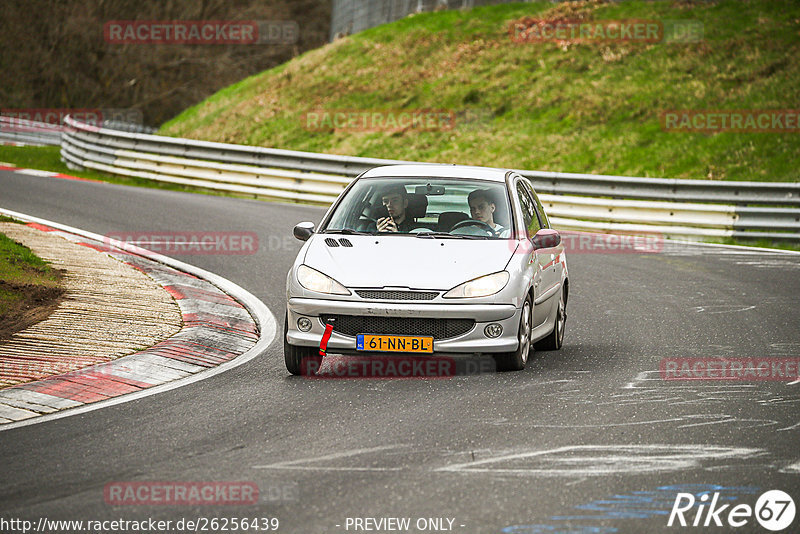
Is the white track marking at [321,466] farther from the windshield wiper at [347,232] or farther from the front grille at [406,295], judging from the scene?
the windshield wiper at [347,232]

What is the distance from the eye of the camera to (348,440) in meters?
6.41

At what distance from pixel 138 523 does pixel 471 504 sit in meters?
1.52

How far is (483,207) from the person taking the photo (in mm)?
9391

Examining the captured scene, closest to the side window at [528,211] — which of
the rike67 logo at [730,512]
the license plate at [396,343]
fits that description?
the license plate at [396,343]

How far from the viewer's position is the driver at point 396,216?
925cm

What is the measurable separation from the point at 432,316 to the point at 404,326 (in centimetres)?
22

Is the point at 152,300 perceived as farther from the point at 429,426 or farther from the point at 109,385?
the point at 429,426

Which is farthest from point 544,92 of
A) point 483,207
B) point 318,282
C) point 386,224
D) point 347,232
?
point 318,282

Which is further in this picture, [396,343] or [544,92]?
[544,92]

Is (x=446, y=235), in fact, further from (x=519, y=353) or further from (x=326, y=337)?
(x=326, y=337)

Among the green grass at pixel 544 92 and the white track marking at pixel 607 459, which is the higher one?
the green grass at pixel 544 92

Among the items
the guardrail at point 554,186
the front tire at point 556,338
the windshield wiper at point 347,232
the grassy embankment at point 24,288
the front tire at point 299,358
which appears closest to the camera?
the front tire at point 299,358

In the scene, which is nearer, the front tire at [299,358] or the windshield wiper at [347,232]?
the front tire at [299,358]

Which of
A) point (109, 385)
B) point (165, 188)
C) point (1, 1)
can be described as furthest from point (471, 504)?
point (1, 1)
